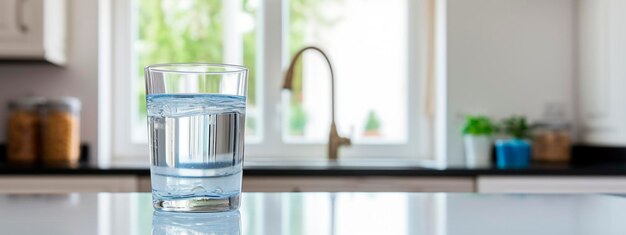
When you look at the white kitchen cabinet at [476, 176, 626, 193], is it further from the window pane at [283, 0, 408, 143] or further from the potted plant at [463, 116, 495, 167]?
the window pane at [283, 0, 408, 143]

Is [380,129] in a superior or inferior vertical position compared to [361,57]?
inferior

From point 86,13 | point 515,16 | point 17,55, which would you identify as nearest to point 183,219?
point 17,55

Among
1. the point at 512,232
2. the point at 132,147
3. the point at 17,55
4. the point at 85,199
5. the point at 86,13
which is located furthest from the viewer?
the point at 132,147

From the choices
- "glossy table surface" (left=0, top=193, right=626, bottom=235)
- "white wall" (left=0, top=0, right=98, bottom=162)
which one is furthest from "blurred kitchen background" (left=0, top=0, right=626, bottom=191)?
"glossy table surface" (left=0, top=193, right=626, bottom=235)

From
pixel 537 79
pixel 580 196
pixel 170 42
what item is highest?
pixel 170 42

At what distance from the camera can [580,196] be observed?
90 centimetres

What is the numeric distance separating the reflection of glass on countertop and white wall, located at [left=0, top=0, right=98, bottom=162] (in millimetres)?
2016

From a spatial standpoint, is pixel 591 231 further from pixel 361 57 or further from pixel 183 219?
pixel 361 57

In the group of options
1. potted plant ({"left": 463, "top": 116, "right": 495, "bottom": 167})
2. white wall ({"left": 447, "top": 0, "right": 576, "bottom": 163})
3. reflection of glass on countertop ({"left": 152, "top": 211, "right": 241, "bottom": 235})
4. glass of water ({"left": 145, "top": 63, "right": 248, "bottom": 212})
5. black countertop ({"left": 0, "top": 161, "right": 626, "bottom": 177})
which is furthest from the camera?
white wall ({"left": 447, "top": 0, "right": 576, "bottom": 163})

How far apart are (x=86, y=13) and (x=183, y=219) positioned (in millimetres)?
2134

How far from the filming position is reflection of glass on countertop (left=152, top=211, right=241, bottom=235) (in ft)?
1.64

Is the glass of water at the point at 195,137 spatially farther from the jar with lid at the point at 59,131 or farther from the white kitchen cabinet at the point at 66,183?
the jar with lid at the point at 59,131

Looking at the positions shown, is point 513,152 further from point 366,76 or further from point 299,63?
point 299,63

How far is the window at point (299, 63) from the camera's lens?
106 inches
